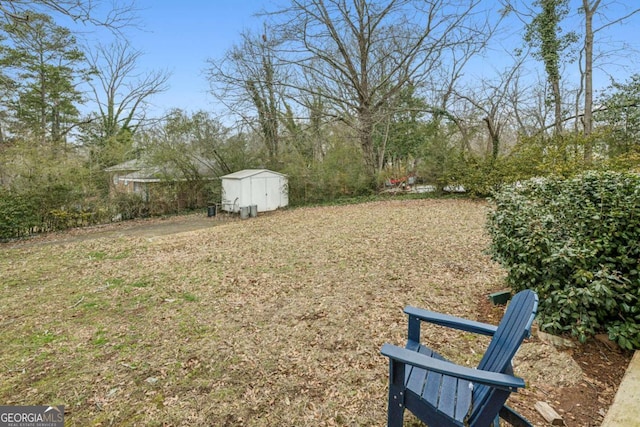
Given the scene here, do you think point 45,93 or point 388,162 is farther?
point 388,162

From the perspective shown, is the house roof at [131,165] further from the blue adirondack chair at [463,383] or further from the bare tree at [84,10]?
the blue adirondack chair at [463,383]

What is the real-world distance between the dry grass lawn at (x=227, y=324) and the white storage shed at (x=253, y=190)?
4646 mm

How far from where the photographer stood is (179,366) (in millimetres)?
2516

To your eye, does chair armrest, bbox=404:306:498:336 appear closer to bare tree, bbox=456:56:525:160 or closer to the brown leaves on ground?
the brown leaves on ground

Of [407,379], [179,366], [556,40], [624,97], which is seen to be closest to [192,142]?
[179,366]

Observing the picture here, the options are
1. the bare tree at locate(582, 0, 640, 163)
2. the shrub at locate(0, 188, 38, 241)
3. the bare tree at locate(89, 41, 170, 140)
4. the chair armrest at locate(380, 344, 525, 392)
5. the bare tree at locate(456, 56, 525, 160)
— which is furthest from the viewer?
the bare tree at locate(89, 41, 170, 140)

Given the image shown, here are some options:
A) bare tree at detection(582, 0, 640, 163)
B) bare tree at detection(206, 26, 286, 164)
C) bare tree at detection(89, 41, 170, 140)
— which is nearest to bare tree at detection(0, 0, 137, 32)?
bare tree at detection(206, 26, 286, 164)

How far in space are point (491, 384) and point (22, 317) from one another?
187 inches

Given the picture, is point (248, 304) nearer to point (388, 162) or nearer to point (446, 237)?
point (446, 237)

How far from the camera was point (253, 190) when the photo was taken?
1127 centimetres

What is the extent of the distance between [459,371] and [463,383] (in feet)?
1.47

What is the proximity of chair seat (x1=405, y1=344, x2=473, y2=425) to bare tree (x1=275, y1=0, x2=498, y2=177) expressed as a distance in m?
13.1

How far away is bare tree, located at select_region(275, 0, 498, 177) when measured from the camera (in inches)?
471

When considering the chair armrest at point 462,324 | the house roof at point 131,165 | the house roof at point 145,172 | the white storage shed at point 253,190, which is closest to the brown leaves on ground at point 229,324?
the chair armrest at point 462,324
